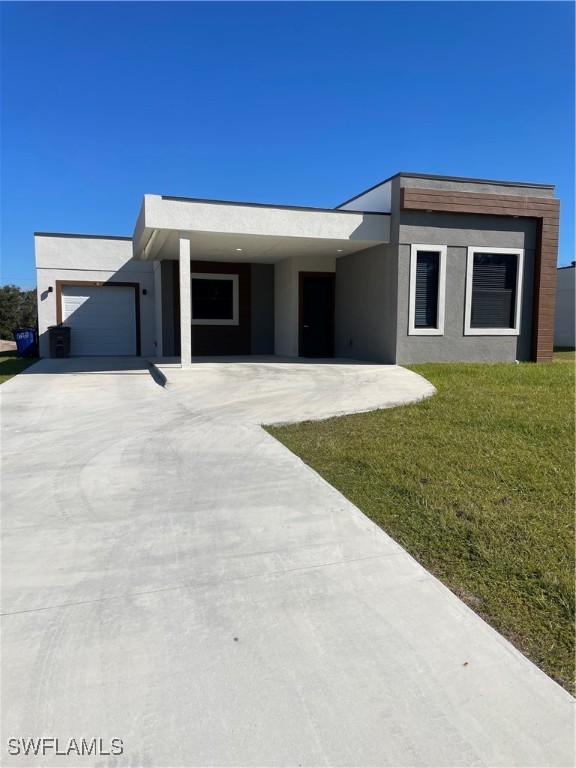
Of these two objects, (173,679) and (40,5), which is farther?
(40,5)

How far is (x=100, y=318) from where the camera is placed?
1852 centimetres

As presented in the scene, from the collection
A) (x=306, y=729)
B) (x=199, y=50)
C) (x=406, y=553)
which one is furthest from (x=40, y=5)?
(x=306, y=729)

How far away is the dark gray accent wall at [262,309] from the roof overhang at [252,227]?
10.1ft

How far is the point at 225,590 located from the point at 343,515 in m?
1.31

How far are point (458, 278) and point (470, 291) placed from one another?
0.43 metres

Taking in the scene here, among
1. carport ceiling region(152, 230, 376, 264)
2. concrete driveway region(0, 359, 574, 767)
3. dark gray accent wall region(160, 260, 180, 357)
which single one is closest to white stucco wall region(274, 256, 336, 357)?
carport ceiling region(152, 230, 376, 264)

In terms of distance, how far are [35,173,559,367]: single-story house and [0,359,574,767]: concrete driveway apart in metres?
7.65

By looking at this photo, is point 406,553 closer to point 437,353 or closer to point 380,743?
point 380,743

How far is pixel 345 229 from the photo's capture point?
12.2 metres

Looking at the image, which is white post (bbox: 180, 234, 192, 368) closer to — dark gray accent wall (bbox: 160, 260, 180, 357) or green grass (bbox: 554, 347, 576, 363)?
dark gray accent wall (bbox: 160, 260, 180, 357)

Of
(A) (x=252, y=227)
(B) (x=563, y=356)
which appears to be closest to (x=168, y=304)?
(A) (x=252, y=227)

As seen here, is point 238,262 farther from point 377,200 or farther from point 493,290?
point 493,290

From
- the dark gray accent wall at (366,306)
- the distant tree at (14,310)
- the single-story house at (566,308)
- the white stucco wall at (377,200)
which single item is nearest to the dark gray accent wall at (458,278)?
the dark gray accent wall at (366,306)

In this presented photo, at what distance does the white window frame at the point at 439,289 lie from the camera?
12359mm
